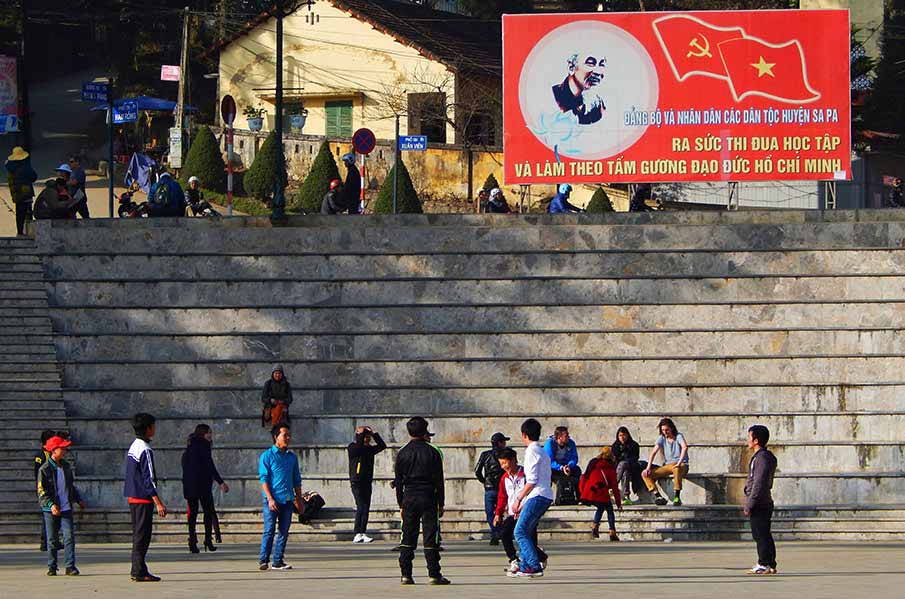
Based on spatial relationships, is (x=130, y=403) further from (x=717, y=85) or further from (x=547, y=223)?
(x=717, y=85)

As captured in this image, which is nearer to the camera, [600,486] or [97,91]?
[600,486]

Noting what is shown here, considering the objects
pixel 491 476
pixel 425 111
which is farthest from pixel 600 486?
pixel 425 111

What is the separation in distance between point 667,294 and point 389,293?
13.4 feet

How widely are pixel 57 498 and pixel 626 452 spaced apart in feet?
26.1

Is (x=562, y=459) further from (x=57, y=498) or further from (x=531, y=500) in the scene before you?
(x=57, y=498)

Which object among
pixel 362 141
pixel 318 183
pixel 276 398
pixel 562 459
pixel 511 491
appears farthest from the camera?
pixel 318 183

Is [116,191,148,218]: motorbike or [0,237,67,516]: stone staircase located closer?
[0,237,67,516]: stone staircase

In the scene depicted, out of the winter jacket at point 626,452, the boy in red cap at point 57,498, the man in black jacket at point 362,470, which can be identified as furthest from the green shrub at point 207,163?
the boy in red cap at point 57,498

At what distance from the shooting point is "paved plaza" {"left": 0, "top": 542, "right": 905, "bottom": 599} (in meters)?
14.2

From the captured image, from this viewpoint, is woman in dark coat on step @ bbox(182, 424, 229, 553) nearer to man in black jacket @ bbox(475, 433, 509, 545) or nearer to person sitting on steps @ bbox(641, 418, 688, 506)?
man in black jacket @ bbox(475, 433, 509, 545)

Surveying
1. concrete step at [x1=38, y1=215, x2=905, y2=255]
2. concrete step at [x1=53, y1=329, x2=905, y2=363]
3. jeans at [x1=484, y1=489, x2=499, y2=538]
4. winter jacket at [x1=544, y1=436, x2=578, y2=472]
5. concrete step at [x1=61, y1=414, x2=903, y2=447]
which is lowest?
jeans at [x1=484, y1=489, x2=499, y2=538]

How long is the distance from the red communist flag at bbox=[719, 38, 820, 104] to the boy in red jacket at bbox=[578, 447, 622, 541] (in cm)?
935

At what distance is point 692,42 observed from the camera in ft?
90.1

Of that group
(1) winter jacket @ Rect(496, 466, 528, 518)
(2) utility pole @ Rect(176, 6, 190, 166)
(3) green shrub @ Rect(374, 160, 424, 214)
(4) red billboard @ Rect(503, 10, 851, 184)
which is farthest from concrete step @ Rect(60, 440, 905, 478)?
(2) utility pole @ Rect(176, 6, 190, 166)
